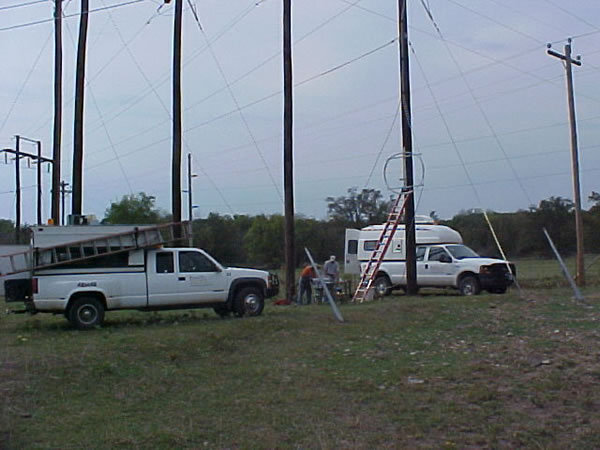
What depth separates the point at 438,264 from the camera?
2684cm

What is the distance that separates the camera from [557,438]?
7910mm

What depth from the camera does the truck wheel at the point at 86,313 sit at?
1673cm

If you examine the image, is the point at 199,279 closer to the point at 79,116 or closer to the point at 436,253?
the point at 79,116

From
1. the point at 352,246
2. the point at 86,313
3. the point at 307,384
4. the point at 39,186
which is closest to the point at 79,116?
the point at 86,313

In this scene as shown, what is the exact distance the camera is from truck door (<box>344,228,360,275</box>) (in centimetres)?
3212

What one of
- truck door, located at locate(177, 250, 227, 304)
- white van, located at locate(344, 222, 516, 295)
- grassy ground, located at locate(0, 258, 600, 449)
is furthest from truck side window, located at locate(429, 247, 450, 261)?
truck door, located at locate(177, 250, 227, 304)

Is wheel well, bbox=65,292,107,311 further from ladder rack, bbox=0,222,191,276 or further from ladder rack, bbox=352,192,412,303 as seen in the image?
ladder rack, bbox=352,192,412,303

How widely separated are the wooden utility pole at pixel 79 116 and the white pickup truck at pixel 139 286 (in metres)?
8.91

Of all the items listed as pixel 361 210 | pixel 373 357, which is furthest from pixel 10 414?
pixel 361 210

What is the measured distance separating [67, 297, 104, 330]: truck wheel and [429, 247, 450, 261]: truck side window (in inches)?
524

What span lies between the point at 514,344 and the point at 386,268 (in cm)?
1520

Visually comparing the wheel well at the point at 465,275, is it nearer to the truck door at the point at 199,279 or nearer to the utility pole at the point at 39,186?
the truck door at the point at 199,279

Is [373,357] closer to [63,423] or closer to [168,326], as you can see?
[63,423]

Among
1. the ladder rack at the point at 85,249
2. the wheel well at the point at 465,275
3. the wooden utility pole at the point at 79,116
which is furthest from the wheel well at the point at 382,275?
the ladder rack at the point at 85,249
